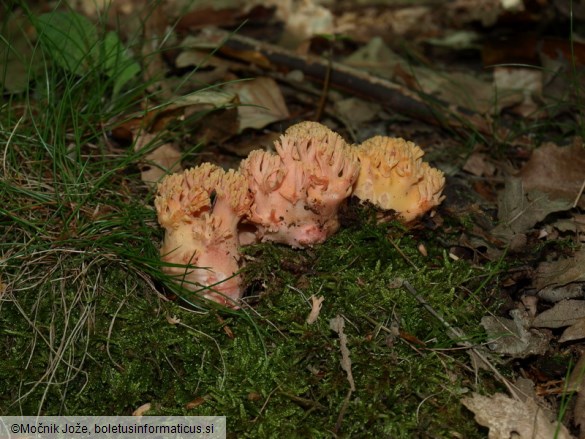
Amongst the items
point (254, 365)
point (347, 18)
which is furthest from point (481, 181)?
point (347, 18)

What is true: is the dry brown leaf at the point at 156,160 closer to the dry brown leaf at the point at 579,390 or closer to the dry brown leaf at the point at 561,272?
the dry brown leaf at the point at 561,272

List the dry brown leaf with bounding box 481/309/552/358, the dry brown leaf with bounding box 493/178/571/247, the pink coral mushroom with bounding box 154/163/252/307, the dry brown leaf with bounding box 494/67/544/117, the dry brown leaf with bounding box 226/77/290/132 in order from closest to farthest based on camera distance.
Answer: the dry brown leaf with bounding box 481/309/552/358 < the pink coral mushroom with bounding box 154/163/252/307 < the dry brown leaf with bounding box 493/178/571/247 < the dry brown leaf with bounding box 226/77/290/132 < the dry brown leaf with bounding box 494/67/544/117

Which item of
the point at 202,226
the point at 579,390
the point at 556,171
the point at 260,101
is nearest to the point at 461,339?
the point at 579,390

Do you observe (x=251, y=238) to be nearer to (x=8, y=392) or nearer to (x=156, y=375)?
(x=156, y=375)

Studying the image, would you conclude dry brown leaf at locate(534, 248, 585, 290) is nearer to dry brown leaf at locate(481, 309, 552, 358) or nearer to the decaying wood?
dry brown leaf at locate(481, 309, 552, 358)

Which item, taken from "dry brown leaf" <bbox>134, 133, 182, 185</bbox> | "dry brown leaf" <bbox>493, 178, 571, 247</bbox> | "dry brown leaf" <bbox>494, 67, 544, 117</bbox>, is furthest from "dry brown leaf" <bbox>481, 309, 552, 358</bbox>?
"dry brown leaf" <bbox>494, 67, 544, 117</bbox>

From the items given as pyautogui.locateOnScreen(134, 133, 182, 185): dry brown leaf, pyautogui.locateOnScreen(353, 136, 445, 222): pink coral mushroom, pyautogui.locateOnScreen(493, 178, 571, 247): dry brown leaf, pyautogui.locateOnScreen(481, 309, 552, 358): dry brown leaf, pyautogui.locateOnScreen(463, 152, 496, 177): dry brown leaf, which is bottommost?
pyautogui.locateOnScreen(481, 309, 552, 358): dry brown leaf

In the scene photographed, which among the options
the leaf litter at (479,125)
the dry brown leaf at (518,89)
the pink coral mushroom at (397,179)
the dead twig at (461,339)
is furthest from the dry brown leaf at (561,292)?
the dry brown leaf at (518,89)

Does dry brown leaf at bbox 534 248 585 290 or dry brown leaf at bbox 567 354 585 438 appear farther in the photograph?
dry brown leaf at bbox 534 248 585 290
